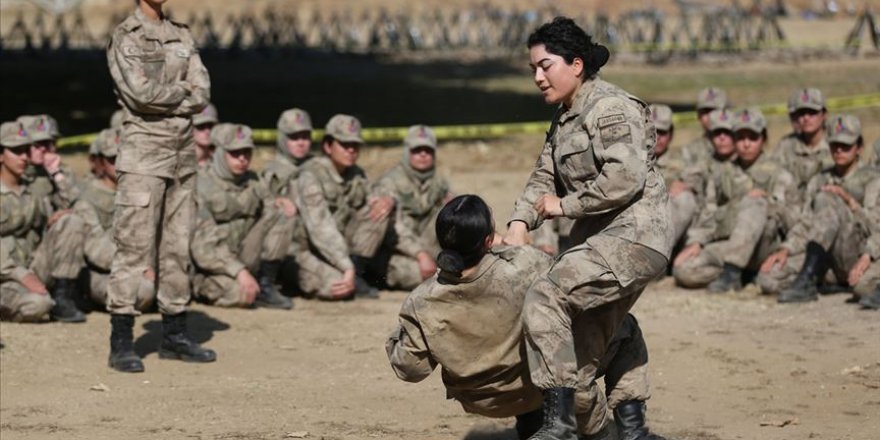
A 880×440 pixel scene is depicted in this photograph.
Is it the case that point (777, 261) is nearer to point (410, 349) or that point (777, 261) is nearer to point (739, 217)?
point (739, 217)

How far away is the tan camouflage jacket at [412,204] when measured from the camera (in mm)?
13703

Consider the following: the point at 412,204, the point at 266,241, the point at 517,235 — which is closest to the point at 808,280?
the point at 412,204

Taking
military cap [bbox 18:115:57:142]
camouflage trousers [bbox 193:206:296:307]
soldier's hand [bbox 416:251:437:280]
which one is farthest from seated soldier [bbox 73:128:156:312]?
soldier's hand [bbox 416:251:437:280]

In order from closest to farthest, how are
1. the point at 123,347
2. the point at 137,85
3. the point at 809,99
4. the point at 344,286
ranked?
1. the point at 137,85
2. the point at 123,347
3. the point at 344,286
4. the point at 809,99

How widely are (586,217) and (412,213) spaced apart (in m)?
6.23

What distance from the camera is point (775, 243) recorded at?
13602 mm

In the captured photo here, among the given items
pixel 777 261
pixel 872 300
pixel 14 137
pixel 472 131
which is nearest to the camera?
pixel 14 137

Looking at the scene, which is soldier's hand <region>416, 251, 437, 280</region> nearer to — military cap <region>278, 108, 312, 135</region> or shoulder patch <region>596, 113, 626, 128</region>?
military cap <region>278, 108, 312, 135</region>

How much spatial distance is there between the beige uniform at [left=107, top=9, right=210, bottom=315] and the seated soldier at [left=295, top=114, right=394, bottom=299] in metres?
2.66

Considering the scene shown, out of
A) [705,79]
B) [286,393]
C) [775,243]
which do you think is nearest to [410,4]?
[705,79]

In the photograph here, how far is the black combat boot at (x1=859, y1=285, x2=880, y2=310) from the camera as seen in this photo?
1199 cm

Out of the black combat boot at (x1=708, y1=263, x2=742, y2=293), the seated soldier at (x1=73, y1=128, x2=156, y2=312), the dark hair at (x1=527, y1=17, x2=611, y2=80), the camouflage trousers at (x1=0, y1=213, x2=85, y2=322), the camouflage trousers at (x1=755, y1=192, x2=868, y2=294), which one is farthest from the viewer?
the black combat boot at (x1=708, y1=263, x2=742, y2=293)

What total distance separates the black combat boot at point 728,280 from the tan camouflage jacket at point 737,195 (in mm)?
383

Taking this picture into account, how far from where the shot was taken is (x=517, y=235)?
7676 millimetres
